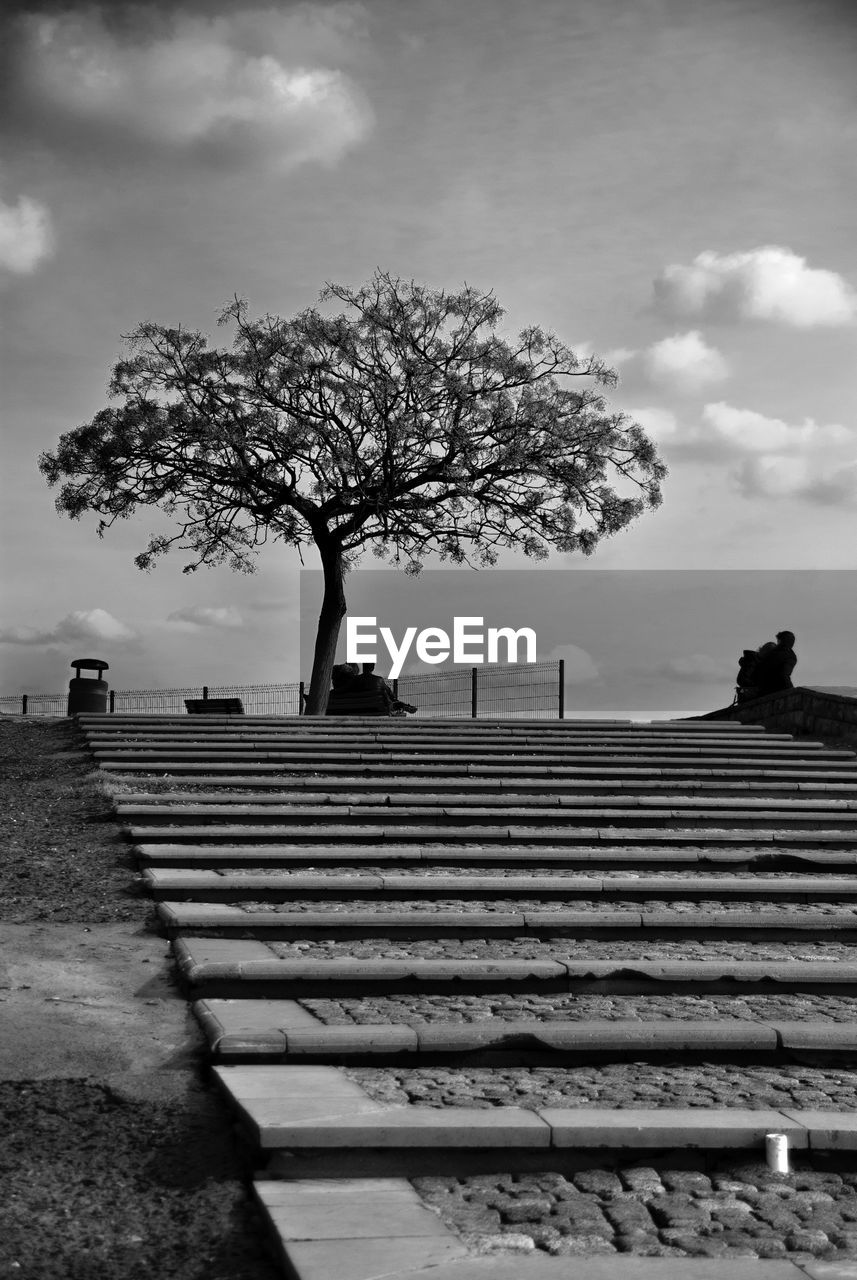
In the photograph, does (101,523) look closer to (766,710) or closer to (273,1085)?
(766,710)

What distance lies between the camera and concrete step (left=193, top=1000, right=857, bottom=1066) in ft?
14.7

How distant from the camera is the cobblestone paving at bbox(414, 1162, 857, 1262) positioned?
3285 millimetres

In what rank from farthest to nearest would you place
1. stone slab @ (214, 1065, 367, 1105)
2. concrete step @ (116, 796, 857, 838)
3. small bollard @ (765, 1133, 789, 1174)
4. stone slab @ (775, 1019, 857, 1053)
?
concrete step @ (116, 796, 857, 838), stone slab @ (775, 1019, 857, 1053), stone slab @ (214, 1065, 367, 1105), small bollard @ (765, 1133, 789, 1174)

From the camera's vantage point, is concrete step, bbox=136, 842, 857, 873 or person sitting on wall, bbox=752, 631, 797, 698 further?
person sitting on wall, bbox=752, 631, 797, 698

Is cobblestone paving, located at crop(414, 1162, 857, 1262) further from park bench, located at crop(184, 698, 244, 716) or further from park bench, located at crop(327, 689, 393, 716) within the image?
park bench, located at crop(184, 698, 244, 716)

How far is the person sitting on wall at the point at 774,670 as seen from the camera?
61.7 feet

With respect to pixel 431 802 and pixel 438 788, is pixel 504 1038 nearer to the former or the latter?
pixel 431 802

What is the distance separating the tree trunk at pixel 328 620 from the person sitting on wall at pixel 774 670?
7.85m

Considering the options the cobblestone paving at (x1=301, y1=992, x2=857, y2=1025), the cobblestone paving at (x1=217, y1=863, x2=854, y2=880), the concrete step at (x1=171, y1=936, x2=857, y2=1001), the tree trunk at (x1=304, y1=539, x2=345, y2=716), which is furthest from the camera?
the tree trunk at (x1=304, y1=539, x2=345, y2=716)


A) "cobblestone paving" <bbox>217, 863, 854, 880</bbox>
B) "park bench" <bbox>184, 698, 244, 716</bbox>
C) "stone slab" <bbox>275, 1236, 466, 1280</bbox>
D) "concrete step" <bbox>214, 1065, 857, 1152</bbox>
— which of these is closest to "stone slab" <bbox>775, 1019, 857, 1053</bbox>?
"concrete step" <bbox>214, 1065, 857, 1152</bbox>

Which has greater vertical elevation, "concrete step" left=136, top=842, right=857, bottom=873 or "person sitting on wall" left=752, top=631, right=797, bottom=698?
"person sitting on wall" left=752, top=631, right=797, bottom=698

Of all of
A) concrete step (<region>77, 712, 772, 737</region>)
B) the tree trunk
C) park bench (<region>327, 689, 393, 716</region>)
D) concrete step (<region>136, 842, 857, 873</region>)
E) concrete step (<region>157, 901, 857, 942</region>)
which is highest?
the tree trunk

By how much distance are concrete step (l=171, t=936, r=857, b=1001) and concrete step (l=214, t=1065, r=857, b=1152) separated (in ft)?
4.26

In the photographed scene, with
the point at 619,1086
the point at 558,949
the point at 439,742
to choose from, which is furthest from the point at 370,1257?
the point at 439,742
